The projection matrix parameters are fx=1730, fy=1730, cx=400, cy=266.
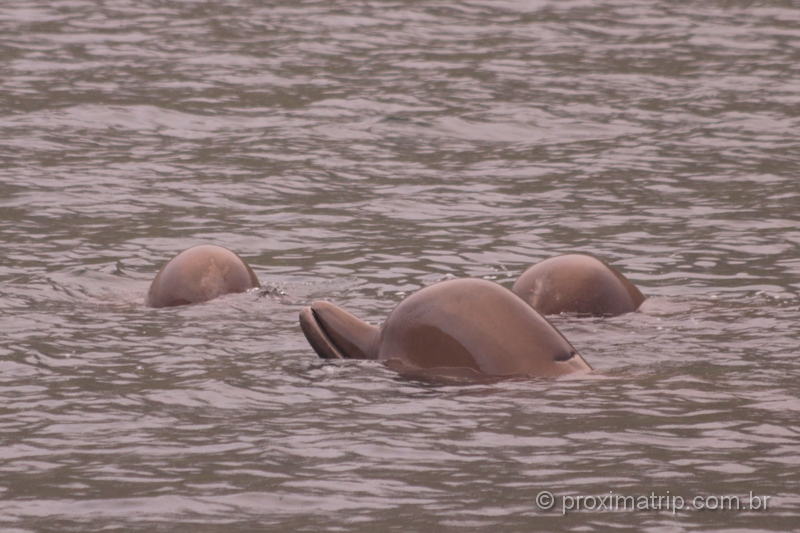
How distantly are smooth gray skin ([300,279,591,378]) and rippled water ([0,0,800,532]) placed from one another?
0.65ft

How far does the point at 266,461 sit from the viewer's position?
7.97m

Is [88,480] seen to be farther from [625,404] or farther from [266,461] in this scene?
[625,404]

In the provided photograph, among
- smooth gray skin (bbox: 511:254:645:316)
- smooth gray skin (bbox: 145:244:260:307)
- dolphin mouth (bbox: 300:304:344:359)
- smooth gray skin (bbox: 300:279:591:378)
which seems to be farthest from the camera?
smooth gray skin (bbox: 145:244:260:307)

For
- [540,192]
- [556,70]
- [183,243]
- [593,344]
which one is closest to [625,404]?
[593,344]

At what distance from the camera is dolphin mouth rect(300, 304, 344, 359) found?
393 inches

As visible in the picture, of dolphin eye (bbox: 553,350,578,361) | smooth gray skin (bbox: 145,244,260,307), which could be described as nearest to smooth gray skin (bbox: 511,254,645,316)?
smooth gray skin (bbox: 145,244,260,307)

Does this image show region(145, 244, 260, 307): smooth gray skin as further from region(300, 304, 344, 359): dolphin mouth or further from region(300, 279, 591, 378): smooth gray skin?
region(300, 279, 591, 378): smooth gray skin

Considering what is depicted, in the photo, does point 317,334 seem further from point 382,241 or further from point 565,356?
point 382,241


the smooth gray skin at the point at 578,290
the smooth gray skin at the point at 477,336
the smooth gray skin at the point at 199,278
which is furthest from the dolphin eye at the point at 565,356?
the smooth gray skin at the point at 199,278

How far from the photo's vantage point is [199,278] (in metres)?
12.3

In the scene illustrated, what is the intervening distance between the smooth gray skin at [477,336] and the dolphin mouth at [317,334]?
0.54 meters

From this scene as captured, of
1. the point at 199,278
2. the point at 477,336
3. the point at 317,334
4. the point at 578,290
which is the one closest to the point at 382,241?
the point at 199,278

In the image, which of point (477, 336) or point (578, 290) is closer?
point (477, 336)

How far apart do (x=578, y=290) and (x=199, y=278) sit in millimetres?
2691
